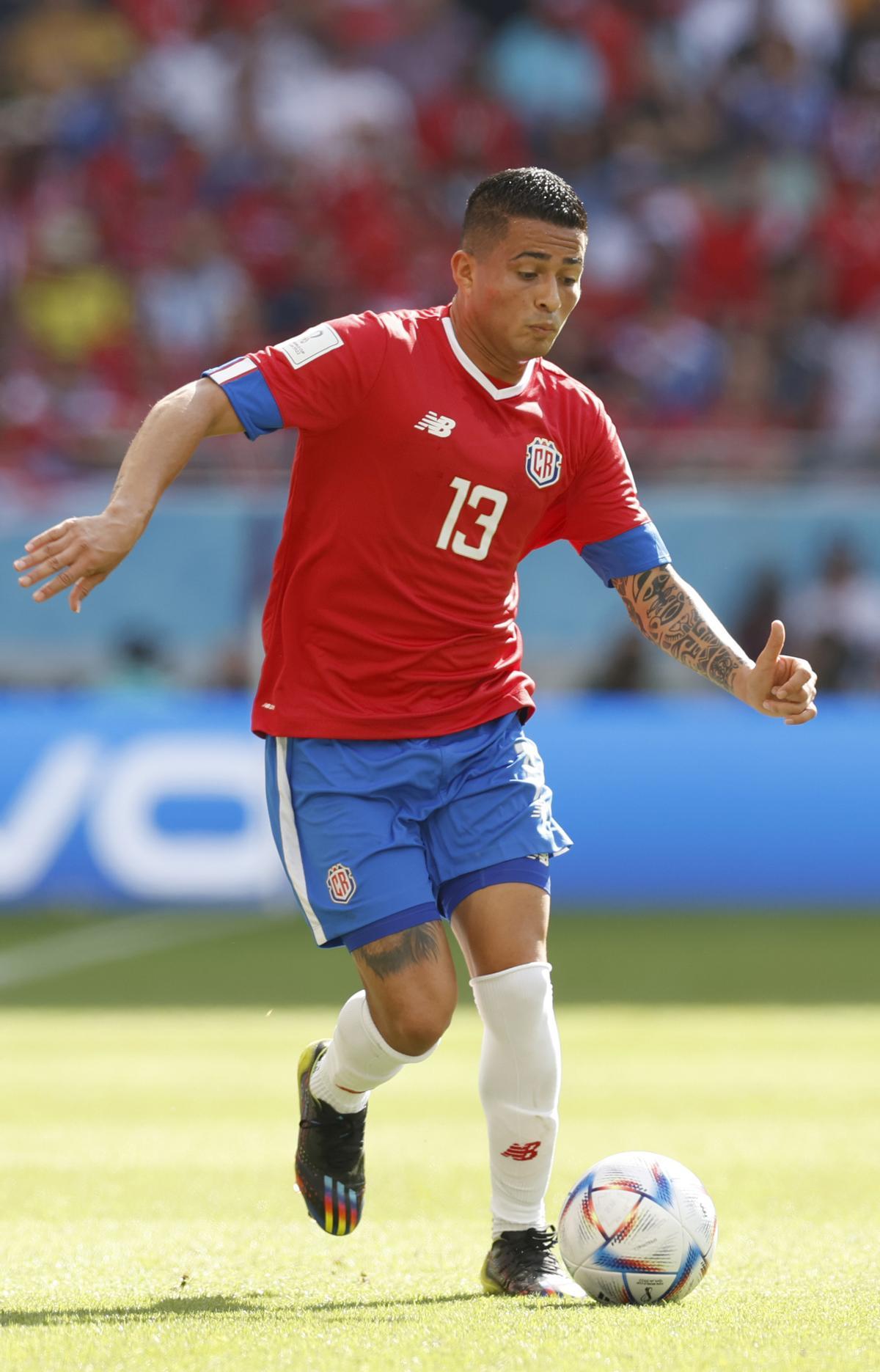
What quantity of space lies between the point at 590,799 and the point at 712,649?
8.27 m

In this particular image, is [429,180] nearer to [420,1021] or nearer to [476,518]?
[476,518]

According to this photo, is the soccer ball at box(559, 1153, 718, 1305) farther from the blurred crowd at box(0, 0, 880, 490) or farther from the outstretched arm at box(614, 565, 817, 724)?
the blurred crowd at box(0, 0, 880, 490)

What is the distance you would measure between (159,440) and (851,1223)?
2.79m

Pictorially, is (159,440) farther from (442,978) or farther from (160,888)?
(160,888)

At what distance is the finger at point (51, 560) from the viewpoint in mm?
4262

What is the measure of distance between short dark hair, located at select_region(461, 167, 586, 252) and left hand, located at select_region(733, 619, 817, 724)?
1093 millimetres

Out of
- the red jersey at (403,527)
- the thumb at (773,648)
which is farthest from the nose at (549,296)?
the thumb at (773,648)

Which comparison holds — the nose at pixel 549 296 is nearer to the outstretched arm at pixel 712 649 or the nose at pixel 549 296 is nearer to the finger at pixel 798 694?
the outstretched arm at pixel 712 649

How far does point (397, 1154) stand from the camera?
→ 6793 millimetres

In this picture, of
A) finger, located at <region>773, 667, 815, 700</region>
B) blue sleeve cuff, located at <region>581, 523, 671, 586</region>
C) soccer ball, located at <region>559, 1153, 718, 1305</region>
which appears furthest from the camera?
blue sleeve cuff, located at <region>581, 523, 671, 586</region>

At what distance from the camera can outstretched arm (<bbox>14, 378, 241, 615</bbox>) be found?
428cm

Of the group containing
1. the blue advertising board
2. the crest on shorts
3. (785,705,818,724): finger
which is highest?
(785,705,818,724): finger

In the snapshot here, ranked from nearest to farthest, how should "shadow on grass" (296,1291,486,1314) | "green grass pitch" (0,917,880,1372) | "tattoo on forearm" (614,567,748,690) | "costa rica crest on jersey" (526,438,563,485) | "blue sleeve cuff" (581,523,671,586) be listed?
"green grass pitch" (0,917,880,1372) → "shadow on grass" (296,1291,486,1314) → "costa rica crest on jersey" (526,438,563,485) → "tattoo on forearm" (614,567,748,690) → "blue sleeve cuff" (581,523,671,586)

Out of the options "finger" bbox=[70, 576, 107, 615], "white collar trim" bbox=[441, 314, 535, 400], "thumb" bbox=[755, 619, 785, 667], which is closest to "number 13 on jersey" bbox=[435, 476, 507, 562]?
"white collar trim" bbox=[441, 314, 535, 400]
